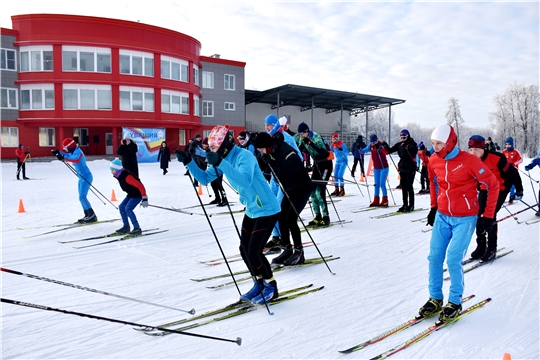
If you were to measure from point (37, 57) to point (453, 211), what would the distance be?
3160cm

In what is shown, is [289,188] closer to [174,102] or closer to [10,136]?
[174,102]

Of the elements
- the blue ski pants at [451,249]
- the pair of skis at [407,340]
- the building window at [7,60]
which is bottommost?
the pair of skis at [407,340]

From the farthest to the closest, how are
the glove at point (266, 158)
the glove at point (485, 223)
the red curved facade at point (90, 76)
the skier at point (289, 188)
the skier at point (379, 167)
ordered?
the red curved facade at point (90, 76), the skier at point (379, 167), the skier at point (289, 188), the glove at point (266, 158), the glove at point (485, 223)

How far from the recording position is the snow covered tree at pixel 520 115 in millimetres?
58547

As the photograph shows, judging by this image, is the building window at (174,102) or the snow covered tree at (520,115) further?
the snow covered tree at (520,115)

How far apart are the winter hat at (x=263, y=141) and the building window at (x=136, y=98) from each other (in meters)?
27.3

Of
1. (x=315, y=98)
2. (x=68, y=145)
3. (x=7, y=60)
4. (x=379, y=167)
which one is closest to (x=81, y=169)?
(x=68, y=145)

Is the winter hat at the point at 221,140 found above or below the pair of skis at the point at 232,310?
above

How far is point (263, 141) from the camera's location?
4953 mm

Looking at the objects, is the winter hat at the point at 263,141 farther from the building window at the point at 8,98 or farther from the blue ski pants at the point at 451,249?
the building window at the point at 8,98

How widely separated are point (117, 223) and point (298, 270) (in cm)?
481

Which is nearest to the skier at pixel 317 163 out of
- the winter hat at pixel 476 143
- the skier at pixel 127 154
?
the winter hat at pixel 476 143

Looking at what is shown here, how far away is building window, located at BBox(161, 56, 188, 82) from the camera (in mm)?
31500

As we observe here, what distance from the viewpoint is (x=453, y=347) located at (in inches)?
128
